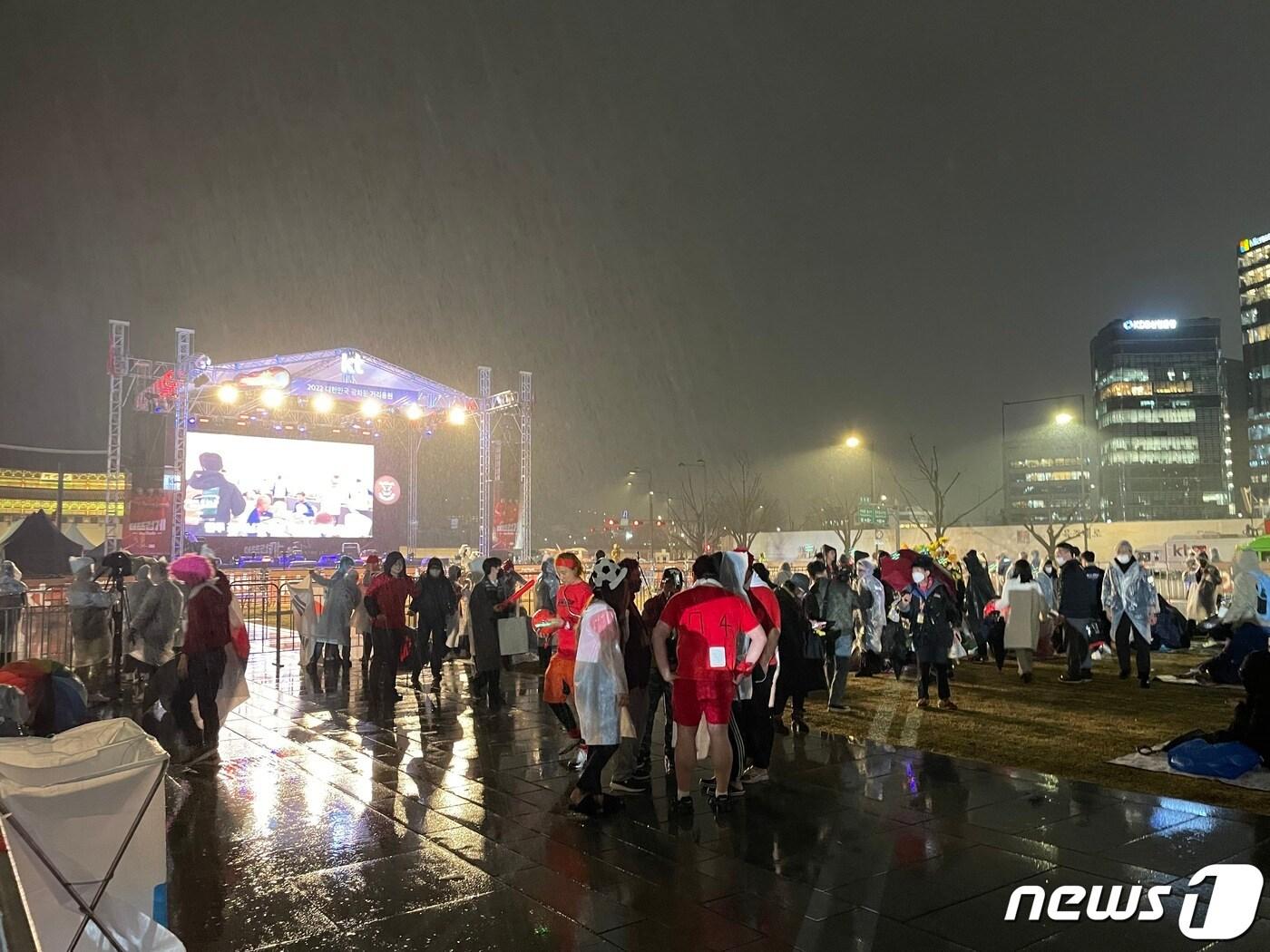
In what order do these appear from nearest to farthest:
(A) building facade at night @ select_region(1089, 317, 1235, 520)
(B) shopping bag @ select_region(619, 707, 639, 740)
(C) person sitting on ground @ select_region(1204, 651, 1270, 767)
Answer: (B) shopping bag @ select_region(619, 707, 639, 740), (C) person sitting on ground @ select_region(1204, 651, 1270, 767), (A) building facade at night @ select_region(1089, 317, 1235, 520)

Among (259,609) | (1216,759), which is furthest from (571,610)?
(259,609)

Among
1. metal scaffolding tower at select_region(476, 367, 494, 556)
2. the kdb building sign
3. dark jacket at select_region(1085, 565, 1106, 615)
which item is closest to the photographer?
dark jacket at select_region(1085, 565, 1106, 615)

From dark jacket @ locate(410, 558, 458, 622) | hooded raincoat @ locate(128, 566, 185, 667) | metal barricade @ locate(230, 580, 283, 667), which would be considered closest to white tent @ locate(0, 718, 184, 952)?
hooded raincoat @ locate(128, 566, 185, 667)

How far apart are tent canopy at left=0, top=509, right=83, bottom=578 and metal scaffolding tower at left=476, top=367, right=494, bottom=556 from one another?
44.4 ft

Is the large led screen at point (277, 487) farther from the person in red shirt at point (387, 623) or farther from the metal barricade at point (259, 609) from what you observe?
the person in red shirt at point (387, 623)

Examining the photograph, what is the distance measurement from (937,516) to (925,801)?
27516mm

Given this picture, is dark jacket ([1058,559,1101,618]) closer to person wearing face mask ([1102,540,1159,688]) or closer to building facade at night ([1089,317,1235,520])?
person wearing face mask ([1102,540,1159,688])

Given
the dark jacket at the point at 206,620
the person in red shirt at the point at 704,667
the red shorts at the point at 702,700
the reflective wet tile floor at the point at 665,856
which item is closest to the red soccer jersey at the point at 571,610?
the reflective wet tile floor at the point at 665,856

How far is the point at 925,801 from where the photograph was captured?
603 cm

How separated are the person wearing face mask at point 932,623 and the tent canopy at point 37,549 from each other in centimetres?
2524

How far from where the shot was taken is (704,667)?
5.97m

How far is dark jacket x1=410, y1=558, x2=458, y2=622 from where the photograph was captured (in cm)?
1157

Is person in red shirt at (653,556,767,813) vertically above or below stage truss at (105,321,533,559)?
below

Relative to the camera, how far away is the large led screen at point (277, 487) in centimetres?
3278
